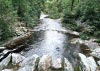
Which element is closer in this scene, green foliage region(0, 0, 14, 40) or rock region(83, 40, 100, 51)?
rock region(83, 40, 100, 51)

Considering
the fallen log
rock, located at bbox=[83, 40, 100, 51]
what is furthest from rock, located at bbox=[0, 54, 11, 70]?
rock, located at bbox=[83, 40, 100, 51]

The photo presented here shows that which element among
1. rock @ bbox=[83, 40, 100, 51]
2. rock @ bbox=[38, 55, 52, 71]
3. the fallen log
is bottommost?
rock @ bbox=[83, 40, 100, 51]

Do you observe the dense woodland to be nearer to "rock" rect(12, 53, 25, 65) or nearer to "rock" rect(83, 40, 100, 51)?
"rock" rect(83, 40, 100, 51)

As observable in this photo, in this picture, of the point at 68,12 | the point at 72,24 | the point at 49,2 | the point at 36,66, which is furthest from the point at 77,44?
the point at 49,2

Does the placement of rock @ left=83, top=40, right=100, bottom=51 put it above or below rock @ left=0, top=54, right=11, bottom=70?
below

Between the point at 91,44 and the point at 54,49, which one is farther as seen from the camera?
the point at 91,44

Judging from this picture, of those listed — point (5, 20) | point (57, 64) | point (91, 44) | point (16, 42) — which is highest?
point (5, 20)

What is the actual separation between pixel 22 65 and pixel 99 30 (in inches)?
618

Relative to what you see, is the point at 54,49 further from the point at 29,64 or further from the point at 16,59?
the point at 29,64

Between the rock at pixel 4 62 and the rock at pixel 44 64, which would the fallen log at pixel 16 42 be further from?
the rock at pixel 44 64

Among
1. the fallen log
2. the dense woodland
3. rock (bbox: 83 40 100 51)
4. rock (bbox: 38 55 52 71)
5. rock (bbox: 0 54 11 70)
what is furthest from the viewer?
the dense woodland

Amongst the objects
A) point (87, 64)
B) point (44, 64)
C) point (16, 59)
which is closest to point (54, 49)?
point (16, 59)

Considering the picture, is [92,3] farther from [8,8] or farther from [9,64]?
[9,64]

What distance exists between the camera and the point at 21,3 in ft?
104
